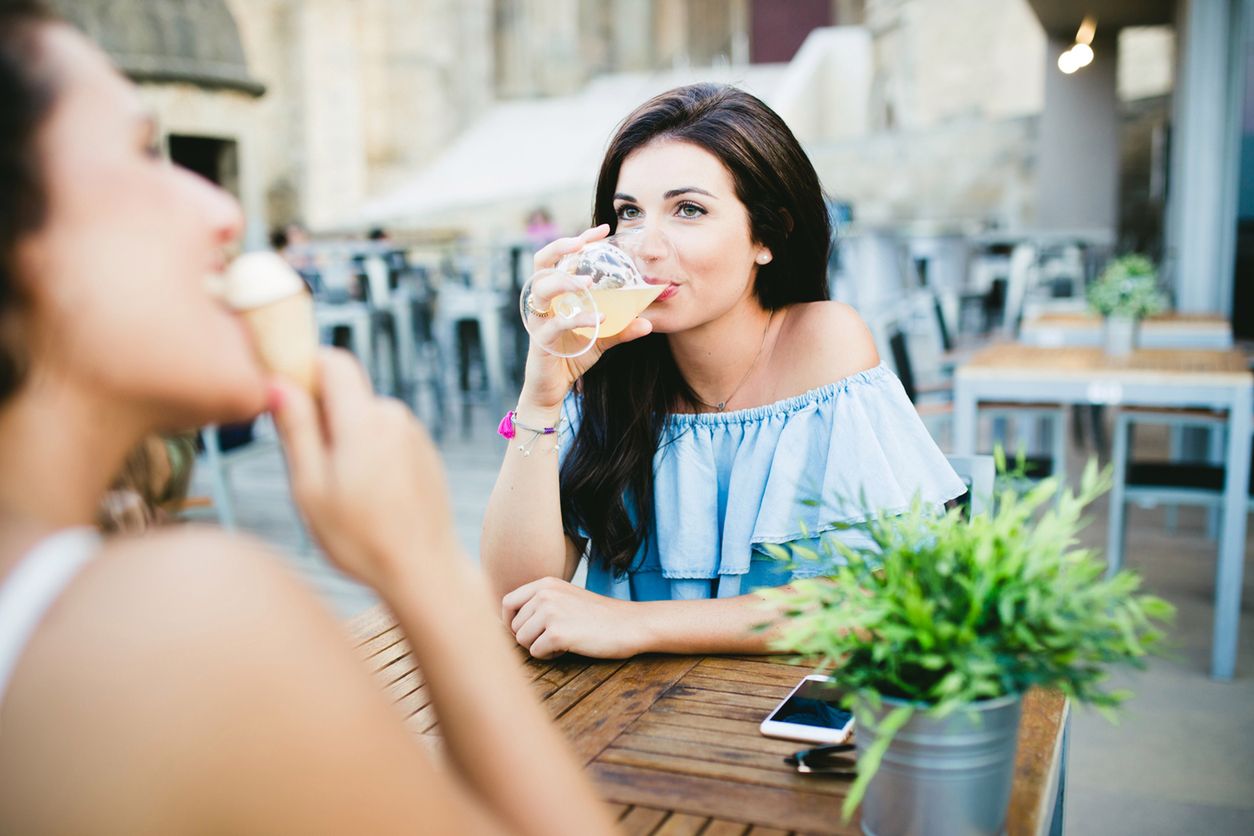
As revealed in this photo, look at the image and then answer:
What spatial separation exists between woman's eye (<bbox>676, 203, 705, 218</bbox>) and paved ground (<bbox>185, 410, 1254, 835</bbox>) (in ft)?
2.68

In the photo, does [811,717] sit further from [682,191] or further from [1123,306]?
[1123,306]

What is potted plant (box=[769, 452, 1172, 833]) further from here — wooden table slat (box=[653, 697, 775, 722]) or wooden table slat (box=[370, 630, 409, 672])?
wooden table slat (box=[370, 630, 409, 672])

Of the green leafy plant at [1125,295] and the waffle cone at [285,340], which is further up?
the waffle cone at [285,340]

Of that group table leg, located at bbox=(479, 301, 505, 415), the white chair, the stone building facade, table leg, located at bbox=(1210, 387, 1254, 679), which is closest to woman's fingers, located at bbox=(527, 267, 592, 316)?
the white chair

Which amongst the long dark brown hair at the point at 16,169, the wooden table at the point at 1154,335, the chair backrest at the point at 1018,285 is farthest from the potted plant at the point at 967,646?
the chair backrest at the point at 1018,285

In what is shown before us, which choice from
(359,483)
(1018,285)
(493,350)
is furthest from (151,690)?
(1018,285)

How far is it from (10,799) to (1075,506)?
0.77 metres

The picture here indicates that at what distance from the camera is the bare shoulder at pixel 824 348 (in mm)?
1764

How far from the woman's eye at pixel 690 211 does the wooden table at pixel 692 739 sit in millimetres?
764

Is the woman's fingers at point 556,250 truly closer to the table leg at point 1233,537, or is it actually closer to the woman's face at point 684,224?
the woman's face at point 684,224

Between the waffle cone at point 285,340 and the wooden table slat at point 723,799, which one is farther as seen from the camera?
the wooden table slat at point 723,799

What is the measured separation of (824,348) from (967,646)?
1.03 metres

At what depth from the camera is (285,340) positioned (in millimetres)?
678

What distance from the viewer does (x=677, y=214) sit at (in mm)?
1756
